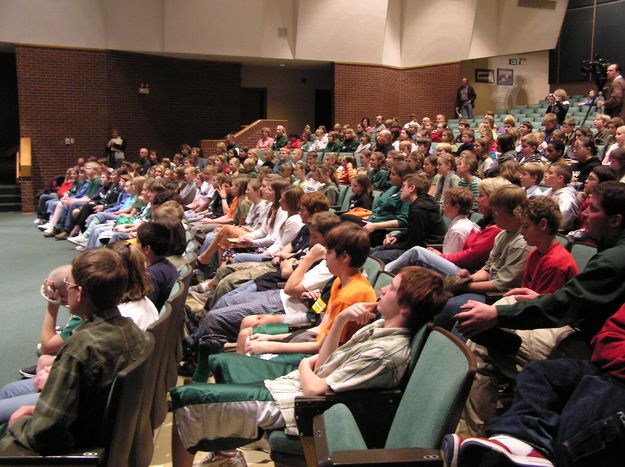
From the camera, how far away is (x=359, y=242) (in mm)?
2592

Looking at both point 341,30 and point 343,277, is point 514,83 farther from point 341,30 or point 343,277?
point 343,277

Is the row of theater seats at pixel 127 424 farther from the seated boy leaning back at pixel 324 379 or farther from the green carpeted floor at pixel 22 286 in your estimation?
the green carpeted floor at pixel 22 286

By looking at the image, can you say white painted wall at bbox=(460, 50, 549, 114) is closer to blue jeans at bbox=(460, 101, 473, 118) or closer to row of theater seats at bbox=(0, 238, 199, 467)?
blue jeans at bbox=(460, 101, 473, 118)

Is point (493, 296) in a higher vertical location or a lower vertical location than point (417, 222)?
lower

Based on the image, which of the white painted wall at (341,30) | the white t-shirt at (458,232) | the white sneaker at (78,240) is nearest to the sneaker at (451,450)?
the white t-shirt at (458,232)

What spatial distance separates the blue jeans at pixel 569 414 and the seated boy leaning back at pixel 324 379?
0.38 metres

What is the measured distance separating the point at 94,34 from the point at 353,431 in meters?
13.5

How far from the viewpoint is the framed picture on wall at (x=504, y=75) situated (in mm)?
17297

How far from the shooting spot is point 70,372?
1750 millimetres

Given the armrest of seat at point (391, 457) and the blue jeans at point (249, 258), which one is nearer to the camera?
the armrest of seat at point (391, 457)

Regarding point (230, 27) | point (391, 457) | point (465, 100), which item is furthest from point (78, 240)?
point (465, 100)

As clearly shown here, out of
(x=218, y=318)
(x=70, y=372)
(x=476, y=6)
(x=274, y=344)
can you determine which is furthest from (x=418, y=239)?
(x=476, y=6)

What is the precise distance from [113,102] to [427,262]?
40.3 ft

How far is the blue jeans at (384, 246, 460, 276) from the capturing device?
3.71m
